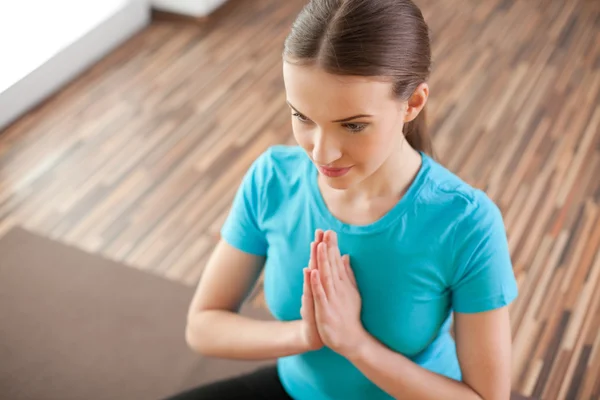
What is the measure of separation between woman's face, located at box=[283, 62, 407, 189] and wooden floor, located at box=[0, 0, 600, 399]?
127cm

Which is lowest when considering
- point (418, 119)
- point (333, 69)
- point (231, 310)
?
point (231, 310)

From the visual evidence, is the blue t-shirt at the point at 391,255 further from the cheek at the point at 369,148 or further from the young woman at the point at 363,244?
the cheek at the point at 369,148

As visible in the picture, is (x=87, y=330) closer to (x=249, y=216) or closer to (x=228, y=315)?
(x=228, y=315)

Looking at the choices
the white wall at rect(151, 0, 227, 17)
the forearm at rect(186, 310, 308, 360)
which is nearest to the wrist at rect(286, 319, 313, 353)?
the forearm at rect(186, 310, 308, 360)

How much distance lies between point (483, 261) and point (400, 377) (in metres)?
0.23

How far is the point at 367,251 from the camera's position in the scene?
1.14 m

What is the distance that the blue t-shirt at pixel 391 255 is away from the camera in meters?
1.09

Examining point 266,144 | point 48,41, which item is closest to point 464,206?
point 266,144

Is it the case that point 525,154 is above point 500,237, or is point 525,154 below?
below

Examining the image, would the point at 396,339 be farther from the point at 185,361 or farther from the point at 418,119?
the point at 185,361

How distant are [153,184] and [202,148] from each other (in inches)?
11.6

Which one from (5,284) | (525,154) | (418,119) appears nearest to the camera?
(418,119)

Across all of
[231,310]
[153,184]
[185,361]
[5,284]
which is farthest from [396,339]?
[153,184]

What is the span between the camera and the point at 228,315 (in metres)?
1.31
